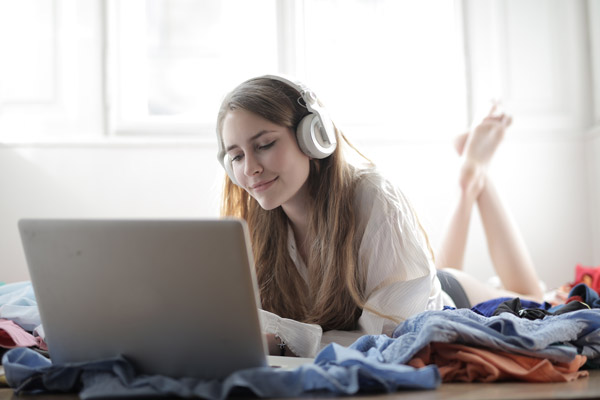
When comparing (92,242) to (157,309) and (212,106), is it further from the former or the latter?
(212,106)

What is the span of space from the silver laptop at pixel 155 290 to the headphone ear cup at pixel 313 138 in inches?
26.1

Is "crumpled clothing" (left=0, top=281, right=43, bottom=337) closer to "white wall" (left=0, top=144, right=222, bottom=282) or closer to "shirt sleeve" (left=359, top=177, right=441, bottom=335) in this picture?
"shirt sleeve" (left=359, top=177, right=441, bottom=335)

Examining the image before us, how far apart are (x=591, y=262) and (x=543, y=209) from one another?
11.2 inches

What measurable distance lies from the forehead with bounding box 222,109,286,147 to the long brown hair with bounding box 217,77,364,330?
11 millimetres

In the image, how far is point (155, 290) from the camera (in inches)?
31.4

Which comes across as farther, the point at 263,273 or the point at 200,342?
the point at 263,273

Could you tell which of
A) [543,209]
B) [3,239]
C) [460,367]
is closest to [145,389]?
[460,367]

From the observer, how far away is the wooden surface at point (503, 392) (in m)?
0.73

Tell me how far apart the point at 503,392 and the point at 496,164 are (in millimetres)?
2046

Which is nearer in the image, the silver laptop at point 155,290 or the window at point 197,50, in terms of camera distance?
the silver laptop at point 155,290

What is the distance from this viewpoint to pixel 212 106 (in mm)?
2727

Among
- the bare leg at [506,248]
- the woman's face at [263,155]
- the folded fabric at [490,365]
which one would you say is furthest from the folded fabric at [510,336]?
the bare leg at [506,248]

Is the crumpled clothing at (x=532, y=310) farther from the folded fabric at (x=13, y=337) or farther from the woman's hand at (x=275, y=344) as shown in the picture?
the folded fabric at (x=13, y=337)

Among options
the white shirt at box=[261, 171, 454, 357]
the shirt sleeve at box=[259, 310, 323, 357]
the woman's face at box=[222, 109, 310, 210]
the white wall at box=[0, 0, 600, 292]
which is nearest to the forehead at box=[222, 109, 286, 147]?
the woman's face at box=[222, 109, 310, 210]
